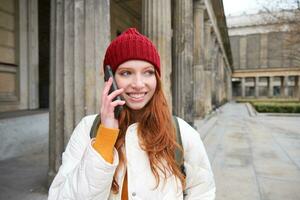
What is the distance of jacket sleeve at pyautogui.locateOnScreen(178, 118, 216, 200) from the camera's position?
4.94 feet

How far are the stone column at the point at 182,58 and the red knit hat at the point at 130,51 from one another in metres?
7.40

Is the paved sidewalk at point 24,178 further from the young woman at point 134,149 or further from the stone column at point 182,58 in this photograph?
the stone column at point 182,58

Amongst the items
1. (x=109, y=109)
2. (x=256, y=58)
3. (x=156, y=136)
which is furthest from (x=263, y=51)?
(x=109, y=109)

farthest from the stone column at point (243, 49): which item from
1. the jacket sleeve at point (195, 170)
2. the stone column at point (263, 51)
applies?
the jacket sleeve at point (195, 170)

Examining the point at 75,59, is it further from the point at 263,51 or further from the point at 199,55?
the point at 263,51

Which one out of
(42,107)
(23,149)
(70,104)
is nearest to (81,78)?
(70,104)

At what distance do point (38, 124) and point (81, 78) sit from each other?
4020mm

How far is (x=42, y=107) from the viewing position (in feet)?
30.8

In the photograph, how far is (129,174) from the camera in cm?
135

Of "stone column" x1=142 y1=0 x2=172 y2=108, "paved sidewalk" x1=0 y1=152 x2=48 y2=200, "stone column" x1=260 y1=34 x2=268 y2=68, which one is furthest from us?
"stone column" x1=260 y1=34 x2=268 y2=68

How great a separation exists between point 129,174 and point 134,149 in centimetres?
14

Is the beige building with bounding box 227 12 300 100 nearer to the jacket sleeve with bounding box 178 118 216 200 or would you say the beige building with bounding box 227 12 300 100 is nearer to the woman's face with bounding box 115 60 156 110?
the jacket sleeve with bounding box 178 118 216 200

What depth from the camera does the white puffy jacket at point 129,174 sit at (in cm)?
122

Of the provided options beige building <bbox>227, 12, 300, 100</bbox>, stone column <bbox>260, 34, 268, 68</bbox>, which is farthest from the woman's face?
stone column <bbox>260, 34, 268, 68</bbox>
